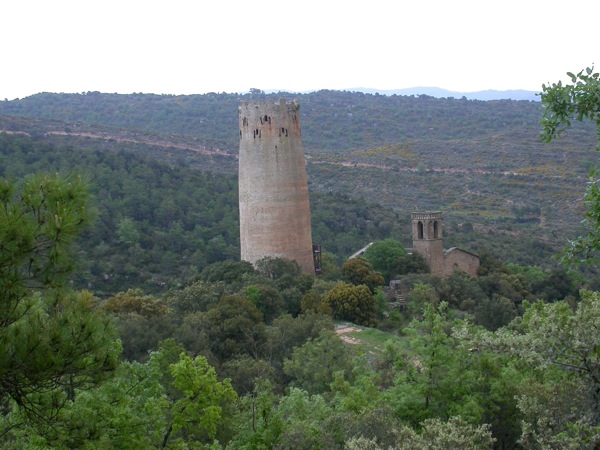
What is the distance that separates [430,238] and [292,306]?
8.38m

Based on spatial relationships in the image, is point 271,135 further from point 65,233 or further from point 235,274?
point 65,233

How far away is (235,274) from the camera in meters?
29.6

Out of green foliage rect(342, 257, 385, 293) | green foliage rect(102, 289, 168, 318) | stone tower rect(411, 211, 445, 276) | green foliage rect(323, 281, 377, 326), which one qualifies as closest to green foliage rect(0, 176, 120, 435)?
green foliage rect(102, 289, 168, 318)

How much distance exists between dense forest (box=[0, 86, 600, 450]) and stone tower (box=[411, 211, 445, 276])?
2.12ft

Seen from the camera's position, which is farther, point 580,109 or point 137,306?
point 137,306

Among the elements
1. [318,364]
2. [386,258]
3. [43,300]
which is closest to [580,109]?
[43,300]

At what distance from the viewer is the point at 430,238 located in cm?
3406

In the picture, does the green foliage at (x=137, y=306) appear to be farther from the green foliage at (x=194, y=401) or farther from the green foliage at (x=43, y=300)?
the green foliage at (x=43, y=300)

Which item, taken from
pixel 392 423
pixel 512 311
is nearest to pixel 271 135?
pixel 512 311

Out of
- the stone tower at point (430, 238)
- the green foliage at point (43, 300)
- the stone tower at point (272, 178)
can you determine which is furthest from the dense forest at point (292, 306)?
the stone tower at point (272, 178)

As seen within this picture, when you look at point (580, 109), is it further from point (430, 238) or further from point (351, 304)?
point (430, 238)

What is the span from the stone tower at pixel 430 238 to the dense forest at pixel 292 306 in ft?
2.12

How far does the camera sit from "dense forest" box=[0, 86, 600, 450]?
8.20 metres

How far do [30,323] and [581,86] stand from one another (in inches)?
194
